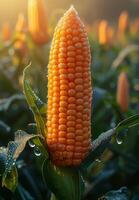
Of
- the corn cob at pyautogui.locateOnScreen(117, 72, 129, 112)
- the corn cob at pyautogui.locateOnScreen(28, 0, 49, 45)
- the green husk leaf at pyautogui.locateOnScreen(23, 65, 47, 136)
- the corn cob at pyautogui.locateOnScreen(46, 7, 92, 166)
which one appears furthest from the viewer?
the corn cob at pyautogui.locateOnScreen(28, 0, 49, 45)

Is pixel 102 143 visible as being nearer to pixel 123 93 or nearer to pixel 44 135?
pixel 44 135

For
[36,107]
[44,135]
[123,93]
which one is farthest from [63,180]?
[123,93]

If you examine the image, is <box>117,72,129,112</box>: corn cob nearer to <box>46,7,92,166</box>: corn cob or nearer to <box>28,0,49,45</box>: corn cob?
<box>28,0,49,45</box>: corn cob

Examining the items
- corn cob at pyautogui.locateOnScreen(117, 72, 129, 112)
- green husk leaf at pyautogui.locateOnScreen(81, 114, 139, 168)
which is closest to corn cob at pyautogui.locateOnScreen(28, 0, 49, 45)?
corn cob at pyautogui.locateOnScreen(117, 72, 129, 112)

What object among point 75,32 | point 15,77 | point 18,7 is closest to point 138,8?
point 18,7

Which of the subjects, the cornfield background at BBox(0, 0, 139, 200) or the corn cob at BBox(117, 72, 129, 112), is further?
the corn cob at BBox(117, 72, 129, 112)

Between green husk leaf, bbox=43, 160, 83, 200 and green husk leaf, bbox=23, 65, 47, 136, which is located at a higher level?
green husk leaf, bbox=23, 65, 47, 136
